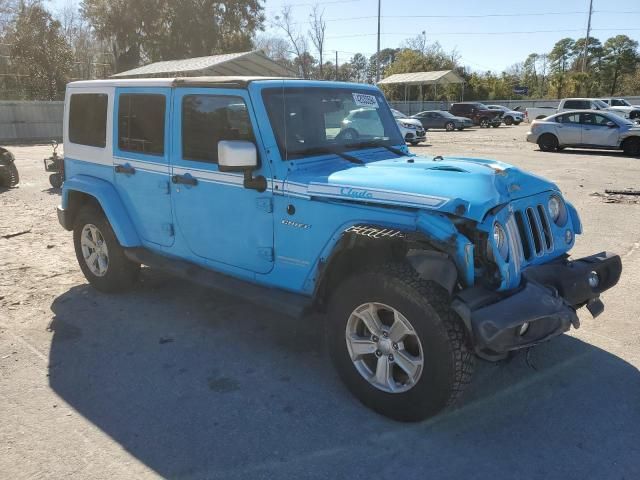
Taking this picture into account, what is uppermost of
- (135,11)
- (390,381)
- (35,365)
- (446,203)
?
(135,11)

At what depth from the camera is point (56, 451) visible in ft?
9.91

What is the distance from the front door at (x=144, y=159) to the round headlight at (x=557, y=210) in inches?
119

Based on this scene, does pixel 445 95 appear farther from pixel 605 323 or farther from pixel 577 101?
pixel 605 323

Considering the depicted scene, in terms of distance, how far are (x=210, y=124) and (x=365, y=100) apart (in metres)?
1.37

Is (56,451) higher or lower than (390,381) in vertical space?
lower

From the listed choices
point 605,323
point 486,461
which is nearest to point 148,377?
point 486,461

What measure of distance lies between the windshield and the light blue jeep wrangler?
0.01 m

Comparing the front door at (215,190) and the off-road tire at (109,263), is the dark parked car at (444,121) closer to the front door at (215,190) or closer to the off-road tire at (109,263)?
the off-road tire at (109,263)

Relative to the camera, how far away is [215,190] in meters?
4.13

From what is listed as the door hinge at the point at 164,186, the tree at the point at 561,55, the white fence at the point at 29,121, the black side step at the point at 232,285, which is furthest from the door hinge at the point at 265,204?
the tree at the point at 561,55

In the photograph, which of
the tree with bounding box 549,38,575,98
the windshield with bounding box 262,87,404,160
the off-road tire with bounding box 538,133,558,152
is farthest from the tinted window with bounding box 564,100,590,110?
the tree with bounding box 549,38,575,98

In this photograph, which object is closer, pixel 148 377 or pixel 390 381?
pixel 390 381

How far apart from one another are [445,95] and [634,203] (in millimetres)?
49537

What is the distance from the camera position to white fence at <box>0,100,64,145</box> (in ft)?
93.2
